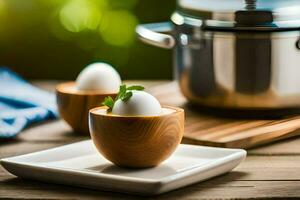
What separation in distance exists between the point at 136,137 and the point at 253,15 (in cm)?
42

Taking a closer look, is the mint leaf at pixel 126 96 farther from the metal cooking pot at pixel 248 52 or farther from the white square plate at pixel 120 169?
the metal cooking pot at pixel 248 52

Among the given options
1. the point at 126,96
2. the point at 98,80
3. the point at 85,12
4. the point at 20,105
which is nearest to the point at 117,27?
the point at 85,12

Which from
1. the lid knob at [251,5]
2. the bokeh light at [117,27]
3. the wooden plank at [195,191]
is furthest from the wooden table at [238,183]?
the bokeh light at [117,27]

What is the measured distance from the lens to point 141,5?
2129 mm

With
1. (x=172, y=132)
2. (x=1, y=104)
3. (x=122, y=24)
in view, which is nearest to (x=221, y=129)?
(x=172, y=132)

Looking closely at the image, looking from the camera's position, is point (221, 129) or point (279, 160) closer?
point (279, 160)

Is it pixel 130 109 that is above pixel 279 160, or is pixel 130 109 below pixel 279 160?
above

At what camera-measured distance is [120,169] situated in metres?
1.00

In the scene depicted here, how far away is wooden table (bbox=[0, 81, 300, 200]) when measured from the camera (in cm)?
93

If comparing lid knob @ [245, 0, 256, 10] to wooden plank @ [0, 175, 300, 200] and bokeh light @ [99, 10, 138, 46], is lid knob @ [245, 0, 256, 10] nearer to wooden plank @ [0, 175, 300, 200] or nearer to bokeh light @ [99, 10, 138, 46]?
wooden plank @ [0, 175, 300, 200]

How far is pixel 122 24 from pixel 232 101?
86cm

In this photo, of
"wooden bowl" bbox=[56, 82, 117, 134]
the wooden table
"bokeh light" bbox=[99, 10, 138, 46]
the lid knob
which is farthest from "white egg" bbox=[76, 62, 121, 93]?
"bokeh light" bbox=[99, 10, 138, 46]

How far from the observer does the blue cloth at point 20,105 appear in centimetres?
132

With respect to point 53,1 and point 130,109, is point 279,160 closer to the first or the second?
point 130,109
